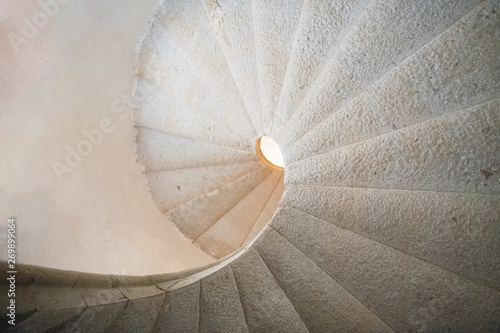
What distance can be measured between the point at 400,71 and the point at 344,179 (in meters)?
0.65

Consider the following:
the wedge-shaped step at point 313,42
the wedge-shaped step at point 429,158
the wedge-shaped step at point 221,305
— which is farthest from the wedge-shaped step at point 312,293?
the wedge-shaped step at point 313,42

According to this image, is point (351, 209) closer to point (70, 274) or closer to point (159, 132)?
point (70, 274)

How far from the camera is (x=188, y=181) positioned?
3.98m

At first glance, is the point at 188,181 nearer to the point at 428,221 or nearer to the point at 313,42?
the point at 313,42

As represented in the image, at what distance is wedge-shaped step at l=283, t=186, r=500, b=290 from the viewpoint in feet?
5.58

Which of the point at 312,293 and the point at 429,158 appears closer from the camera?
the point at 429,158

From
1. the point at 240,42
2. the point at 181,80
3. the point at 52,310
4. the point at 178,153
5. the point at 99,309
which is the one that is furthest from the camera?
the point at 178,153

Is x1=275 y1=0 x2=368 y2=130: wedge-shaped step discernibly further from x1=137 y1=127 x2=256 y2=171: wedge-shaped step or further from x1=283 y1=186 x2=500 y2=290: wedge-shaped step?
x1=137 y1=127 x2=256 y2=171: wedge-shaped step

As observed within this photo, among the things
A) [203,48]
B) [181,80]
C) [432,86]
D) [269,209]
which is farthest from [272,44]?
[269,209]

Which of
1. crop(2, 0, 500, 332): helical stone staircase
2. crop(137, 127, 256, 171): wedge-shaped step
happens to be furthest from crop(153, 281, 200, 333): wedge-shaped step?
crop(137, 127, 256, 171): wedge-shaped step

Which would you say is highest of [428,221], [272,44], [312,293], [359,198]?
[272,44]

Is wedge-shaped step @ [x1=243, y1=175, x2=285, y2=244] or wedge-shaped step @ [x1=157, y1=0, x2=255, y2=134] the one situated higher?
wedge-shaped step @ [x1=157, y1=0, x2=255, y2=134]

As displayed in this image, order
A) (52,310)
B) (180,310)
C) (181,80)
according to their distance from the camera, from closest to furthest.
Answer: (52,310) → (180,310) → (181,80)

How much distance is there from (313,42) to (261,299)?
1579 millimetres
